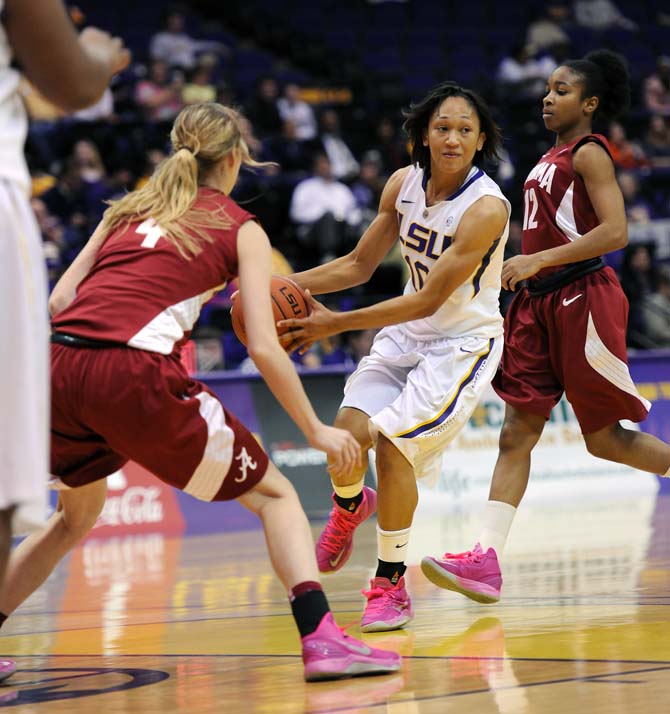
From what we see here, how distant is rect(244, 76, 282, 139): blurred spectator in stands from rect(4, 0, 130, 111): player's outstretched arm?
10479 millimetres

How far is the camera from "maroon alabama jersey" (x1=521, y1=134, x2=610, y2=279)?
5.19m

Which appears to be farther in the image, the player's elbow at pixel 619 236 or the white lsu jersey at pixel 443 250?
the player's elbow at pixel 619 236

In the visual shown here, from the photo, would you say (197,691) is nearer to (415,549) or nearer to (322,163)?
(415,549)

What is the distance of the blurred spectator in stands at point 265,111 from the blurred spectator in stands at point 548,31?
13.2 ft

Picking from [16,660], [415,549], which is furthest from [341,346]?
[16,660]

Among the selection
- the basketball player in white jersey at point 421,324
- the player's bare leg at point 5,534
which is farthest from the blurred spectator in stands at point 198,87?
the player's bare leg at point 5,534

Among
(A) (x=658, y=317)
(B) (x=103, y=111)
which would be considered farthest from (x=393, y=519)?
(B) (x=103, y=111)

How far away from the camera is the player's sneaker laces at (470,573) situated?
465 cm

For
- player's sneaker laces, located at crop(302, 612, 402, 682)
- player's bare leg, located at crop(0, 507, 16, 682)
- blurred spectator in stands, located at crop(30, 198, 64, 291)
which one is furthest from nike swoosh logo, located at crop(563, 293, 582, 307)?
blurred spectator in stands, located at crop(30, 198, 64, 291)

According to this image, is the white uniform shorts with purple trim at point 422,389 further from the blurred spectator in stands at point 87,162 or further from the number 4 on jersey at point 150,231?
the blurred spectator in stands at point 87,162

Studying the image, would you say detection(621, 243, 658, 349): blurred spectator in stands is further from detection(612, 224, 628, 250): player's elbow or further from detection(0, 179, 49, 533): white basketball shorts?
detection(0, 179, 49, 533): white basketball shorts

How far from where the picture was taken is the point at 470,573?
4.74 meters

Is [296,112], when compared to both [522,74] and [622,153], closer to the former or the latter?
[522,74]

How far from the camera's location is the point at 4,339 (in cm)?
250
